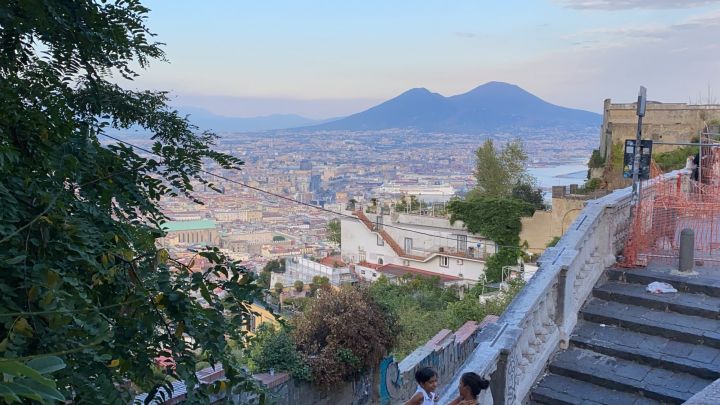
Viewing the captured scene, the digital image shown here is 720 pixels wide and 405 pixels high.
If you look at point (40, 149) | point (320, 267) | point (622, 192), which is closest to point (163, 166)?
point (40, 149)

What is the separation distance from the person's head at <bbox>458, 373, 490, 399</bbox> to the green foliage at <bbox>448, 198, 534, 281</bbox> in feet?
120

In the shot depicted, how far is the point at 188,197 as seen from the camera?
4.04 m

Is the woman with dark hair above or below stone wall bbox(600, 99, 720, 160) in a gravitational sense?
below

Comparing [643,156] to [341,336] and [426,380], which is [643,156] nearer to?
[426,380]

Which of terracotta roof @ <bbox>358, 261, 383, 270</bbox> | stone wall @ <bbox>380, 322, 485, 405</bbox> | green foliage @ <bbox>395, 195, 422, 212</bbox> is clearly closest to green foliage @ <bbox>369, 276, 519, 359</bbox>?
stone wall @ <bbox>380, 322, 485, 405</bbox>

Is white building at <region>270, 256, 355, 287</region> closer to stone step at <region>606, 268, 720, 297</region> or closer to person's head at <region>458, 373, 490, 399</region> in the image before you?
stone step at <region>606, 268, 720, 297</region>

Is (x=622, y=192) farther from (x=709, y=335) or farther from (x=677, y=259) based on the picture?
(x=709, y=335)

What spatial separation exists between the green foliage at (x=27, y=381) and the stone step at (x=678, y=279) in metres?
6.61

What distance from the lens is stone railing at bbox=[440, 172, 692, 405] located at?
185 inches

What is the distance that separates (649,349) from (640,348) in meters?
0.08

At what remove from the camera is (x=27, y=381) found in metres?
1.29

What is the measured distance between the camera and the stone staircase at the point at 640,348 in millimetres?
5098

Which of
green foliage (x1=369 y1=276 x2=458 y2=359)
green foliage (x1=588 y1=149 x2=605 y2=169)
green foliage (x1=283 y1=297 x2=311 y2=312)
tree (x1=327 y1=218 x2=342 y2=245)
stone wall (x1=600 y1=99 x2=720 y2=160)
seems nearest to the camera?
green foliage (x1=369 y1=276 x2=458 y2=359)

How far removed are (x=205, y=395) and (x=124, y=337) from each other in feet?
1.66
